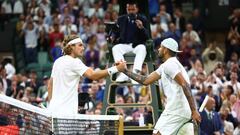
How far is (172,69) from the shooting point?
38.8 feet

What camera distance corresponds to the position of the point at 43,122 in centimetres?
1068

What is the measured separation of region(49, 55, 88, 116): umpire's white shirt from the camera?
38.0 ft

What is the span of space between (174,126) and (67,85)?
63.6 inches

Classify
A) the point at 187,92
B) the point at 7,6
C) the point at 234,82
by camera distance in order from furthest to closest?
the point at 7,6 → the point at 234,82 → the point at 187,92

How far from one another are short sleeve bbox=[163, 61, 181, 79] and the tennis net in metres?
0.91

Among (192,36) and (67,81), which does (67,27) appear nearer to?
(192,36)

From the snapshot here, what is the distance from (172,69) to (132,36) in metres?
4.28

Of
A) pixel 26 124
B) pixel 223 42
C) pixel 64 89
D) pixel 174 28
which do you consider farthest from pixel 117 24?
pixel 223 42

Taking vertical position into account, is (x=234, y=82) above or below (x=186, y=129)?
above

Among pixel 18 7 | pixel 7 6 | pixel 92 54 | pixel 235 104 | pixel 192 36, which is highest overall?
pixel 7 6

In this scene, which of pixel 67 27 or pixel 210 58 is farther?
pixel 67 27

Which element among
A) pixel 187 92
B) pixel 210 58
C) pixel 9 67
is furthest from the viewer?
pixel 210 58

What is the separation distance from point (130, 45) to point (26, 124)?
5.88 meters

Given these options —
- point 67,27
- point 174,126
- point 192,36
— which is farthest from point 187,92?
point 67,27
